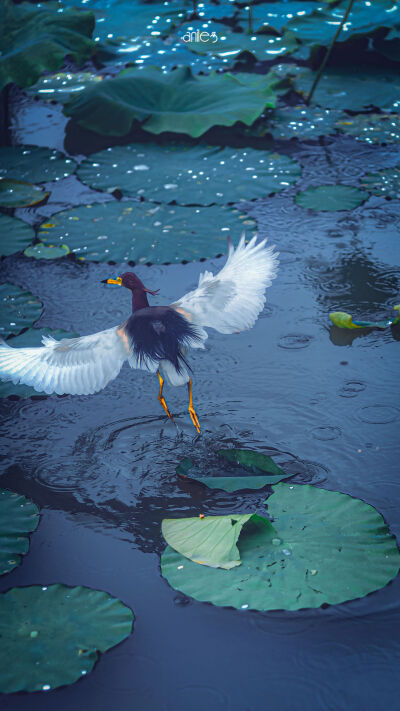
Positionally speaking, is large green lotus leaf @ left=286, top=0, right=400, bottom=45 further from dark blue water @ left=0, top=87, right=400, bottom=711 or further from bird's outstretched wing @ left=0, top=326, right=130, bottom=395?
bird's outstretched wing @ left=0, top=326, right=130, bottom=395

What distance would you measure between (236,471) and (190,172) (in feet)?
10.3

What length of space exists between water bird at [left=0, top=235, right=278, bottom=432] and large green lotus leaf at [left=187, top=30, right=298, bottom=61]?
4.99 m

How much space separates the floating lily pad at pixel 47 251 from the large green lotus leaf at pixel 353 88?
317 centimetres

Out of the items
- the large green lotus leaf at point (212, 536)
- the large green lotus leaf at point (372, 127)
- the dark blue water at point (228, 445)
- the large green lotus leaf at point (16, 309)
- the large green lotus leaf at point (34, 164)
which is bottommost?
the dark blue water at point (228, 445)

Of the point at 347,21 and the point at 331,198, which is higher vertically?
the point at 347,21

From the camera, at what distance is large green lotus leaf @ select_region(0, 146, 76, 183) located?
5.65 m

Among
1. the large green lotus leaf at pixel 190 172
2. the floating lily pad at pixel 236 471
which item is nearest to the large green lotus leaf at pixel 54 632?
the floating lily pad at pixel 236 471

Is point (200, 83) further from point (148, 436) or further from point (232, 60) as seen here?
point (148, 436)

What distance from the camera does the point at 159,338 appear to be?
3219 millimetres

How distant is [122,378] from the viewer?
387cm

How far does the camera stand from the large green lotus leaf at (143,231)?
4.59 meters

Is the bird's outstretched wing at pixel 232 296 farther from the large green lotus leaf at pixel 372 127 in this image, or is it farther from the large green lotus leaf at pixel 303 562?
the large green lotus leaf at pixel 372 127

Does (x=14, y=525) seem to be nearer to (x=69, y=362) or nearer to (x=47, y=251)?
(x=69, y=362)

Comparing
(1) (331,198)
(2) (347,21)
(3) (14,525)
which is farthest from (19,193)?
(2) (347,21)
